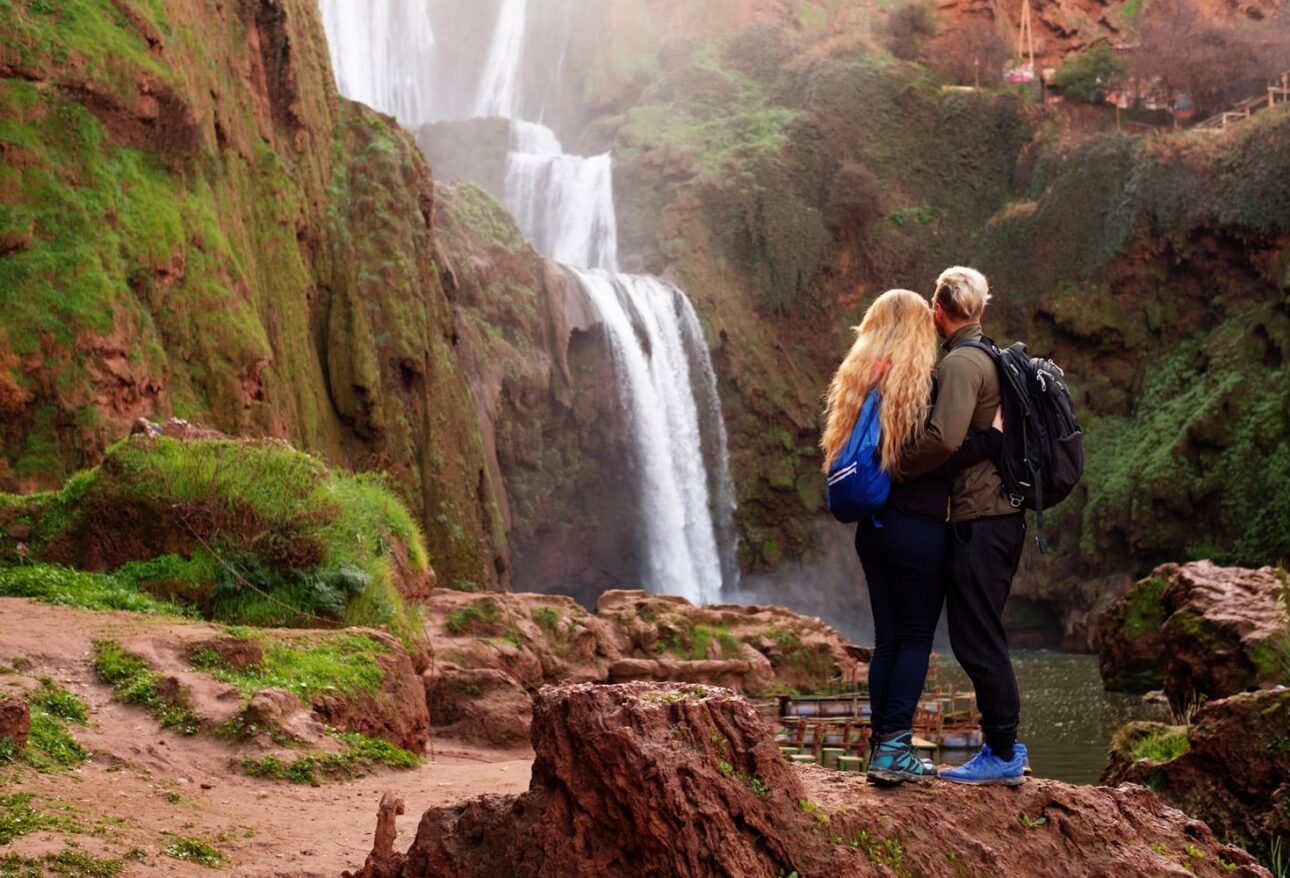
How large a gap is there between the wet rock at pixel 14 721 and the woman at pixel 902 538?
15.8 feet

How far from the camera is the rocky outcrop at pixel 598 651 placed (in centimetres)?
1634

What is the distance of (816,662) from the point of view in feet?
79.6

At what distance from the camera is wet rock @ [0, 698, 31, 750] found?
23.2 ft

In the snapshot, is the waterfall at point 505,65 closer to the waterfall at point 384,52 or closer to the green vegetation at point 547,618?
the waterfall at point 384,52

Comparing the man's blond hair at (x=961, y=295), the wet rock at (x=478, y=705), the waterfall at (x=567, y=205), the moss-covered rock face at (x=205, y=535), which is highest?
the waterfall at (x=567, y=205)

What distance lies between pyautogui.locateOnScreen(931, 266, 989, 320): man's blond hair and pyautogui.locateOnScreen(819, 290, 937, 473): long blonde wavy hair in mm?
96

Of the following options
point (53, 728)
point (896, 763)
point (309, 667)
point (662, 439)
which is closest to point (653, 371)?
point (662, 439)

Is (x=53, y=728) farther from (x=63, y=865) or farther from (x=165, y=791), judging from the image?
(x=63, y=865)

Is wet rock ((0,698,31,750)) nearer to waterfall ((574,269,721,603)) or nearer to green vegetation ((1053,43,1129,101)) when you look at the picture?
waterfall ((574,269,721,603))

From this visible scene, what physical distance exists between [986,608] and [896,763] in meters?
0.70

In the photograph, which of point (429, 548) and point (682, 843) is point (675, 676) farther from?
point (682, 843)

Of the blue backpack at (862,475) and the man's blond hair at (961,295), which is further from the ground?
the man's blond hair at (961,295)

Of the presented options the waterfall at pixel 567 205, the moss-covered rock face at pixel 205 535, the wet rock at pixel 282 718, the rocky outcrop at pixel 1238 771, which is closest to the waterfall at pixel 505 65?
the waterfall at pixel 567 205

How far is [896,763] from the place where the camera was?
502 cm
